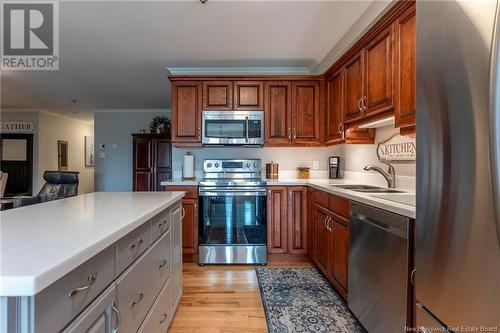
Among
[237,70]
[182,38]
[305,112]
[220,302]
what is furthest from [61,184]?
[305,112]

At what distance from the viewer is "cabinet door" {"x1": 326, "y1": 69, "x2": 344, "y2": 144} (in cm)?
274

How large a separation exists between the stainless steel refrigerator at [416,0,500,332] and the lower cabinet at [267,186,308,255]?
2.01m

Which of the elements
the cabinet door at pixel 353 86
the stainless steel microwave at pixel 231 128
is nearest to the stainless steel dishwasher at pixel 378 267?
the cabinet door at pixel 353 86

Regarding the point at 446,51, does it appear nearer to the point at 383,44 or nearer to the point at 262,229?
the point at 383,44

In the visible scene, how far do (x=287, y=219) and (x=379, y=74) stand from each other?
171 cm

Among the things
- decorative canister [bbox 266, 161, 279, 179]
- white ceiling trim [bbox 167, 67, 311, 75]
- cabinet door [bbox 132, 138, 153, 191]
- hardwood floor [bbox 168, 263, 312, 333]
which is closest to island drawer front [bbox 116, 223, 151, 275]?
hardwood floor [bbox 168, 263, 312, 333]

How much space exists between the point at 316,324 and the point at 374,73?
1.88 metres

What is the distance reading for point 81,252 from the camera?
2.31 feet

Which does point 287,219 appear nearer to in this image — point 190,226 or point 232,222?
point 232,222

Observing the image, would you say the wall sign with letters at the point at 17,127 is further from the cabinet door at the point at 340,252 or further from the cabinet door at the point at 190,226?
the cabinet door at the point at 340,252

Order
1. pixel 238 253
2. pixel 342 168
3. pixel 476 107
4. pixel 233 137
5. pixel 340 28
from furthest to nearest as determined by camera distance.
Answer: pixel 342 168
pixel 233 137
pixel 238 253
pixel 340 28
pixel 476 107

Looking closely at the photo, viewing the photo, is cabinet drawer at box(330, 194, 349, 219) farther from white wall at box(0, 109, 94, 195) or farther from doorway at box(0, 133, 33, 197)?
doorway at box(0, 133, 33, 197)

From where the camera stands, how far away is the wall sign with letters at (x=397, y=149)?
2.09m

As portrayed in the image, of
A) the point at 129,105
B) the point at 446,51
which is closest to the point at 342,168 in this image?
the point at 446,51
